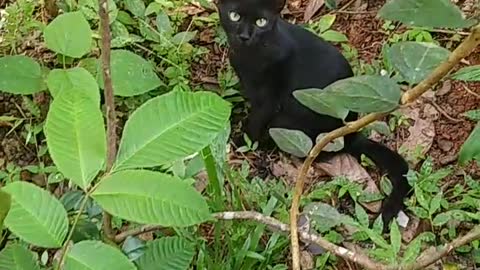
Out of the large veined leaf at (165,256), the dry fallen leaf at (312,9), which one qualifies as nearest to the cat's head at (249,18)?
the dry fallen leaf at (312,9)

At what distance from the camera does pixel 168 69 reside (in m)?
2.58

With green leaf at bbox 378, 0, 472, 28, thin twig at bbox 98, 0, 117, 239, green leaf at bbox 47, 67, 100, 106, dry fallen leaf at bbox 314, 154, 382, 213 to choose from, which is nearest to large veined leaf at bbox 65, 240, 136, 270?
thin twig at bbox 98, 0, 117, 239

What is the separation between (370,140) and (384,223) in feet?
0.90

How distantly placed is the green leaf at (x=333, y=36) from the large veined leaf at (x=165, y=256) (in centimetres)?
145

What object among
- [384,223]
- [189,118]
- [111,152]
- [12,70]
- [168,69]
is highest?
[189,118]

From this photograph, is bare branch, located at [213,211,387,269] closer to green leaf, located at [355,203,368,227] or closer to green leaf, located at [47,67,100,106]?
green leaf, located at [47,67,100,106]

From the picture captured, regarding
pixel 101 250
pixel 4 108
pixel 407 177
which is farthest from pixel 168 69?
pixel 101 250

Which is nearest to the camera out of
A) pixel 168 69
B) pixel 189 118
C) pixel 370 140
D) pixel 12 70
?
pixel 189 118

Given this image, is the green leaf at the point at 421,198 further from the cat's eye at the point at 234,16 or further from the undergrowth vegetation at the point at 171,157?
the cat's eye at the point at 234,16

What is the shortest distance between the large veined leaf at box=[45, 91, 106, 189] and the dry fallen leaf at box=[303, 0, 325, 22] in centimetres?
201

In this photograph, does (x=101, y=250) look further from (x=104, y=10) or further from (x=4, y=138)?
(x=4, y=138)

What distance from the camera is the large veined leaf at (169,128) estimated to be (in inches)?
33.4

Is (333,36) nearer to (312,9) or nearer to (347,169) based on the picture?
(312,9)

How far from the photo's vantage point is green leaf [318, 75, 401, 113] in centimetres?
78
